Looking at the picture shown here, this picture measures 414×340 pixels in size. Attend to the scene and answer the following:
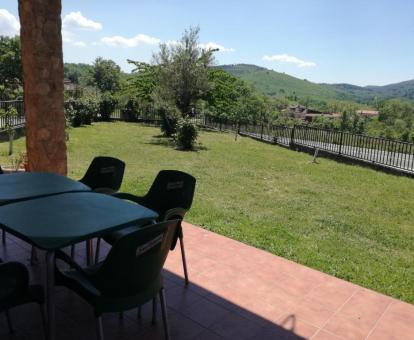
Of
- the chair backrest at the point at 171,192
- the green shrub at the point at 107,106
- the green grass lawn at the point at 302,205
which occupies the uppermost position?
the green shrub at the point at 107,106

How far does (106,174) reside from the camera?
12.2 feet

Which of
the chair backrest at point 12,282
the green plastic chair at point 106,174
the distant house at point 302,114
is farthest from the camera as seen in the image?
the distant house at point 302,114

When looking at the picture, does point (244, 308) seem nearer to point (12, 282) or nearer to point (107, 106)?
point (12, 282)

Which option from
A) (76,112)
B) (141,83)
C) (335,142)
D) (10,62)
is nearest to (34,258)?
(335,142)

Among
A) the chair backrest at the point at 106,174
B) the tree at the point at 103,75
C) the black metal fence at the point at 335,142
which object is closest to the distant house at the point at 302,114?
the tree at the point at 103,75

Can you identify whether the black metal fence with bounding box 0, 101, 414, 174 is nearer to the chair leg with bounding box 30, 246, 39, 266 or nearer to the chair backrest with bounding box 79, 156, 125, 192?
the chair backrest with bounding box 79, 156, 125, 192

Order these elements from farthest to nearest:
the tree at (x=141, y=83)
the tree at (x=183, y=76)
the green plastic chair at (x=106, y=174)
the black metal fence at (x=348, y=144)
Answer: the tree at (x=141, y=83), the tree at (x=183, y=76), the black metal fence at (x=348, y=144), the green plastic chair at (x=106, y=174)

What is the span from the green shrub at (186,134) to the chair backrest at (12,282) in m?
10.9

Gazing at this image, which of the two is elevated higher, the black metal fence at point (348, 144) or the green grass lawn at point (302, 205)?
the black metal fence at point (348, 144)

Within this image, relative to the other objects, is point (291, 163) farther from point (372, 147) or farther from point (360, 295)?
point (360, 295)

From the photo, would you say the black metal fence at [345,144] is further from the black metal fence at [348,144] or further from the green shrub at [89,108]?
the green shrub at [89,108]

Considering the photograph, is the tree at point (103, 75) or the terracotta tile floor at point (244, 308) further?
the tree at point (103, 75)

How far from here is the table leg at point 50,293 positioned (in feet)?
6.26

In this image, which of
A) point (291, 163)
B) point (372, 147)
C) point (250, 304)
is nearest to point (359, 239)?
point (250, 304)
